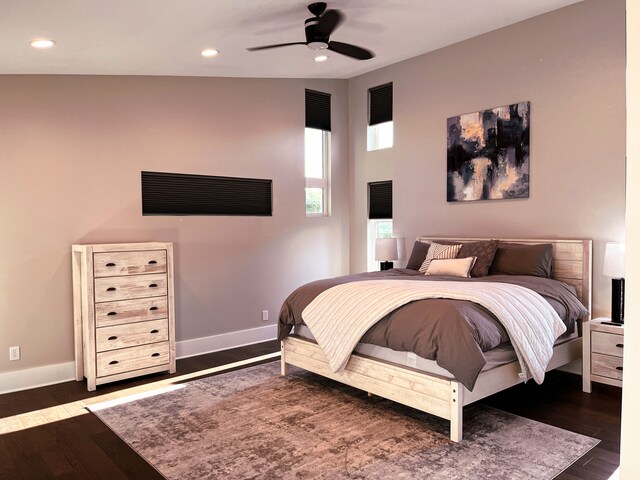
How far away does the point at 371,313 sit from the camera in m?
3.20

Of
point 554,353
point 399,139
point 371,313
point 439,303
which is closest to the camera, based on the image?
point 439,303

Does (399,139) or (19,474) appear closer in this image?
(19,474)

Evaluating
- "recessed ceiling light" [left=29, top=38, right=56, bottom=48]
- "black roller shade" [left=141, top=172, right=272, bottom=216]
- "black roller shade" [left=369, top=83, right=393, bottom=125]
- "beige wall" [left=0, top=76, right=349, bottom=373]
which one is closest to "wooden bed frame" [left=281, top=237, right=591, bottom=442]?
"beige wall" [left=0, top=76, right=349, bottom=373]

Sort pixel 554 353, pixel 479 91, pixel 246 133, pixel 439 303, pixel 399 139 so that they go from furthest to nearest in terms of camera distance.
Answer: pixel 399 139 → pixel 246 133 → pixel 479 91 → pixel 554 353 → pixel 439 303

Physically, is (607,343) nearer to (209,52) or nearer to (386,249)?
(386,249)

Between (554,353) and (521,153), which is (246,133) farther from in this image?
(554,353)

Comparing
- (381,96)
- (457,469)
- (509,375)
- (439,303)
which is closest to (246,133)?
(381,96)

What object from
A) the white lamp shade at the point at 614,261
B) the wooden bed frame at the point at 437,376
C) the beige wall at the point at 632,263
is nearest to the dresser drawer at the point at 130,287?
the wooden bed frame at the point at 437,376

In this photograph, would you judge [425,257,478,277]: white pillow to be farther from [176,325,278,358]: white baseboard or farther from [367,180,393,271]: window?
[176,325,278,358]: white baseboard

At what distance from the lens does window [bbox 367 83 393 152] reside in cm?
577

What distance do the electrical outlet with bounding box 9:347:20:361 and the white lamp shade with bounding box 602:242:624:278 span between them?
4.61 metres

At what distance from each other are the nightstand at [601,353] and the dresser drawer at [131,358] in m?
3.38

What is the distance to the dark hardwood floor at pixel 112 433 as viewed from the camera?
8.31 feet

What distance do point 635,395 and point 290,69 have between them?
4.53 m
